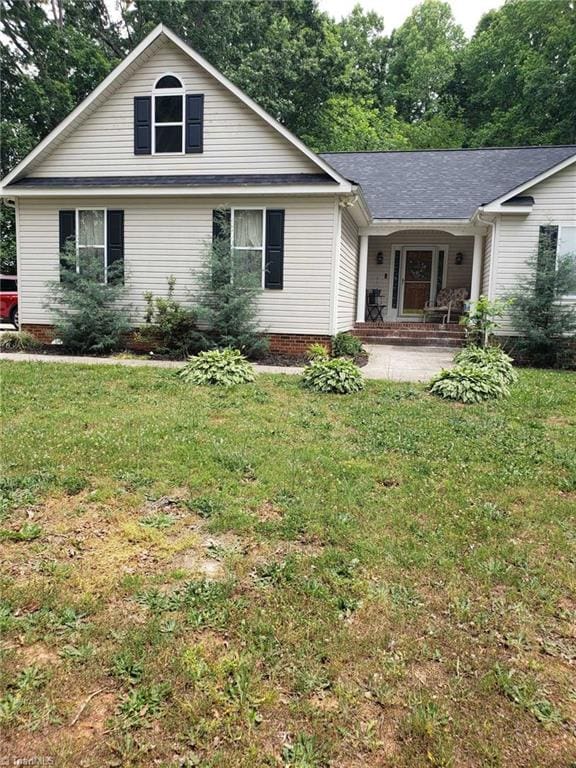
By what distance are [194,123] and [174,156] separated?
75 centimetres

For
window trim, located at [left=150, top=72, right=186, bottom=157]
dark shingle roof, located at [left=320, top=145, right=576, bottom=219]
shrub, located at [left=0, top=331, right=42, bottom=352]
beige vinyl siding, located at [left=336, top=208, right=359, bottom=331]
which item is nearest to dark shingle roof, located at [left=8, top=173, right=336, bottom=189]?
window trim, located at [left=150, top=72, right=186, bottom=157]

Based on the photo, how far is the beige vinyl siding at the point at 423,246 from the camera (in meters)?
15.0

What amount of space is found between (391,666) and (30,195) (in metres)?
11.7

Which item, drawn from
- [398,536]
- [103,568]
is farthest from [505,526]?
[103,568]

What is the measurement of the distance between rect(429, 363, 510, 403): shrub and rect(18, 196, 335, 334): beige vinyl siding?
12.5 ft

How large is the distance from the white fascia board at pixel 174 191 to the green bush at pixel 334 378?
406 centimetres

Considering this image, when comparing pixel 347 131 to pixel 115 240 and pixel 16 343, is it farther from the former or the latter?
pixel 16 343

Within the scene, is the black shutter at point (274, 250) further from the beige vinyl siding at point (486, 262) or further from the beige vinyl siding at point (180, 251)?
the beige vinyl siding at point (486, 262)

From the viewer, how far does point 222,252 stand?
10.4 metres

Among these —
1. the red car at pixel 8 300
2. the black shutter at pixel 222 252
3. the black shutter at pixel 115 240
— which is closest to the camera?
the black shutter at pixel 222 252

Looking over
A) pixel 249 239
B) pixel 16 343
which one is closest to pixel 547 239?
pixel 249 239

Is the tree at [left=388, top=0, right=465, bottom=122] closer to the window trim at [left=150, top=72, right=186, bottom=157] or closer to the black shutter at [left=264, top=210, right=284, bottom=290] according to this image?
the window trim at [left=150, top=72, right=186, bottom=157]

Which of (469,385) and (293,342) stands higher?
(293,342)

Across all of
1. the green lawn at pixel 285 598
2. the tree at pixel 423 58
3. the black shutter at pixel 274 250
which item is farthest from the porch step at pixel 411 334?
the tree at pixel 423 58
